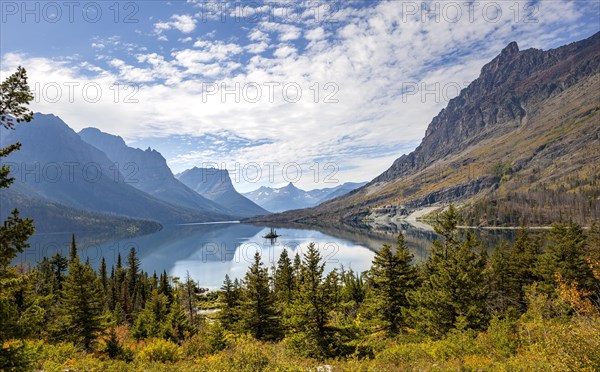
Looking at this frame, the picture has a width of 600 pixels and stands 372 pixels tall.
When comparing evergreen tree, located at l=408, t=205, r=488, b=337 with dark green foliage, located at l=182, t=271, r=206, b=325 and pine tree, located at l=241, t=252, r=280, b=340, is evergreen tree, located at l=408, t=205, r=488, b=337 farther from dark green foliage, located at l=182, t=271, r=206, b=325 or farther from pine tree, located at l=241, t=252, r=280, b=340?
dark green foliage, located at l=182, t=271, r=206, b=325

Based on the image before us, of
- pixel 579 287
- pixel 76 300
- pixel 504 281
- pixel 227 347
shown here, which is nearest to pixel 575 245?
pixel 579 287

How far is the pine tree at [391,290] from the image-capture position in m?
32.2

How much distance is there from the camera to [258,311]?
32.4 metres

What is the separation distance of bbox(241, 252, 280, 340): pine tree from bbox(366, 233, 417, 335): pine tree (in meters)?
9.66

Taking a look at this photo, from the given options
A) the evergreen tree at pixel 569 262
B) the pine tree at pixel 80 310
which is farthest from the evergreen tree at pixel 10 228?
the evergreen tree at pixel 569 262

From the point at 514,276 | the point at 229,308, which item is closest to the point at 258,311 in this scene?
the point at 229,308

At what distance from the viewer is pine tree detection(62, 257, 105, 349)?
109 feet

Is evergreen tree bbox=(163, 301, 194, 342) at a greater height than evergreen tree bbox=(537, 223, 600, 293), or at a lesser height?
lesser

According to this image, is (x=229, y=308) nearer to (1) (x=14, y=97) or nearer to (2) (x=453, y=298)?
(2) (x=453, y=298)

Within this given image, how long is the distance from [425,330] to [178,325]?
108 ft

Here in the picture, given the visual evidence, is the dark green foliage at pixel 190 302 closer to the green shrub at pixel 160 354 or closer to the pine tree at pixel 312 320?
the green shrub at pixel 160 354

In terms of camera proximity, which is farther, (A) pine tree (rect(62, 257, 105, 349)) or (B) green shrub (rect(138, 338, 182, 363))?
(A) pine tree (rect(62, 257, 105, 349))

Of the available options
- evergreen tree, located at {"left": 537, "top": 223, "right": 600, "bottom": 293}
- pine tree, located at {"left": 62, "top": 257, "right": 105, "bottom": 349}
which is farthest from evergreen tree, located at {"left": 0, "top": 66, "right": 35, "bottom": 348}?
evergreen tree, located at {"left": 537, "top": 223, "right": 600, "bottom": 293}

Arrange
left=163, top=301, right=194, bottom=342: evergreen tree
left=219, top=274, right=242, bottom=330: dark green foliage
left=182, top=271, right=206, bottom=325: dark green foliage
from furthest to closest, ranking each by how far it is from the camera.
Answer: left=182, top=271, right=206, bottom=325: dark green foliage
left=163, top=301, right=194, bottom=342: evergreen tree
left=219, top=274, right=242, bottom=330: dark green foliage
